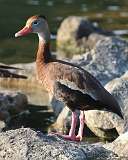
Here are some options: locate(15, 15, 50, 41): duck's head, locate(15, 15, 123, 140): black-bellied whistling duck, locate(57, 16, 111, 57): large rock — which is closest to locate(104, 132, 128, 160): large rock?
locate(15, 15, 123, 140): black-bellied whistling duck

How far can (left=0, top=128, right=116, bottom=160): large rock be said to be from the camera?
8.82m

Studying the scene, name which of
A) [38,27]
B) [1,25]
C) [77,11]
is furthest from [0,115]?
[77,11]

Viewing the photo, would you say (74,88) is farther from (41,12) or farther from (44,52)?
(41,12)

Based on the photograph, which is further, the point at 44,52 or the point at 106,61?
the point at 106,61

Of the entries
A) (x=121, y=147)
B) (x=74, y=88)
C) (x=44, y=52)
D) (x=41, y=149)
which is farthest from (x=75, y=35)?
(x=41, y=149)

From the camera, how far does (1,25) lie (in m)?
25.4

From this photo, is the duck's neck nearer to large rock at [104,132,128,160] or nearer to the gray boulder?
large rock at [104,132,128,160]

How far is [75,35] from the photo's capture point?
23.5 meters

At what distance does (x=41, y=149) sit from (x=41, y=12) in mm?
18692

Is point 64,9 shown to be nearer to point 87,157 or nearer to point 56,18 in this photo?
point 56,18

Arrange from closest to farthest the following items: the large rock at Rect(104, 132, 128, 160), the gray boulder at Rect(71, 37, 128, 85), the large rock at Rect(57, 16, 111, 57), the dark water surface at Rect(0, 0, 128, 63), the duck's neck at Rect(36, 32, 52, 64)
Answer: the large rock at Rect(104, 132, 128, 160), the duck's neck at Rect(36, 32, 52, 64), the gray boulder at Rect(71, 37, 128, 85), the dark water surface at Rect(0, 0, 128, 63), the large rock at Rect(57, 16, 111, 57)

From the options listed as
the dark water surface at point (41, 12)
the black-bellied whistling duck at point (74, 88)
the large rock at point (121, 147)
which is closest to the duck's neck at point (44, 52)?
the black-bellied whistling duck at point (74, 88)

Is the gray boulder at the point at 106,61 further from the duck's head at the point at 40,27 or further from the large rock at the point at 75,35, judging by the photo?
the large rock at the point at 75,35

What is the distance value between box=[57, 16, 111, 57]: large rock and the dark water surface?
0.40 metres
